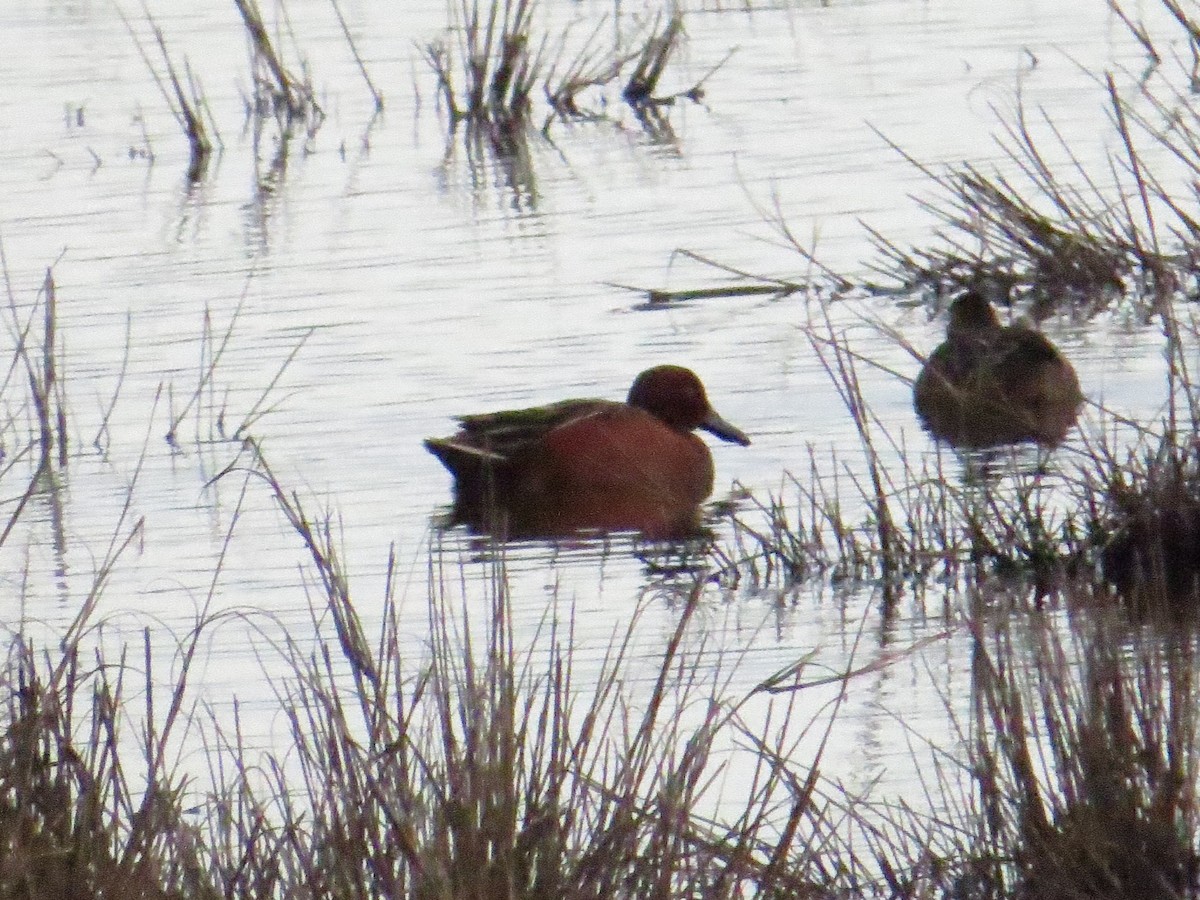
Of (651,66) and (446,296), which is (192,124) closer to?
(651,66)

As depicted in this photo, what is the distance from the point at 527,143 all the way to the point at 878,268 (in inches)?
216

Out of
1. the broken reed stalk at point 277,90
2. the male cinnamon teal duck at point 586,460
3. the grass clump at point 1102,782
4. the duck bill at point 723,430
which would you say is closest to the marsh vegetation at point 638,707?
the grass clump at point 1102,782

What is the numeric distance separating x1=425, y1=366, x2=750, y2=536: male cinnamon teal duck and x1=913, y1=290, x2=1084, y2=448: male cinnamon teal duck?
722 mm

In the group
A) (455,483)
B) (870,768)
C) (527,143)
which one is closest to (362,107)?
(527,143)

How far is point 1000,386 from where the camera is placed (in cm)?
1055

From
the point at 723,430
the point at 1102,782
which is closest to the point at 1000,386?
the point at 723,430

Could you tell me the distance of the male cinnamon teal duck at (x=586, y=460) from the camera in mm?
10414

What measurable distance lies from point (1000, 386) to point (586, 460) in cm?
147

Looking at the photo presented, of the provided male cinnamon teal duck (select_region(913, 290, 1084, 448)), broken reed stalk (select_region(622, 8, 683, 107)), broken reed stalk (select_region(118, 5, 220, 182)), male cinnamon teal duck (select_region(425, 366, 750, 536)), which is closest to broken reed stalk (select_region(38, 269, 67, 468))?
male cinnamon teal duck (select_region(425, 366, 750, 536))

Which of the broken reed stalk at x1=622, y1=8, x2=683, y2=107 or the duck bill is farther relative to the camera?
the broken reed stalk at x1=622, y1=8, x2=683, y2=107

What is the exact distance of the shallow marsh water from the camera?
8375 millimetres

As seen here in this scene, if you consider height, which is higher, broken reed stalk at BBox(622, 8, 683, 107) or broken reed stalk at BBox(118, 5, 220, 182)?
broken reed stalk at BBox(622, 8, 683, 107)

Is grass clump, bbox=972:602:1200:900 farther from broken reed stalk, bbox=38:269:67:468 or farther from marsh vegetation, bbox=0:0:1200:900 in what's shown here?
broken reed stalk, bbox=38:269:67:468

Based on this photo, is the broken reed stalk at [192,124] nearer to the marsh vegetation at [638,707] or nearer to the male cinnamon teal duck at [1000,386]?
the marsh vegetation at [638,707]
